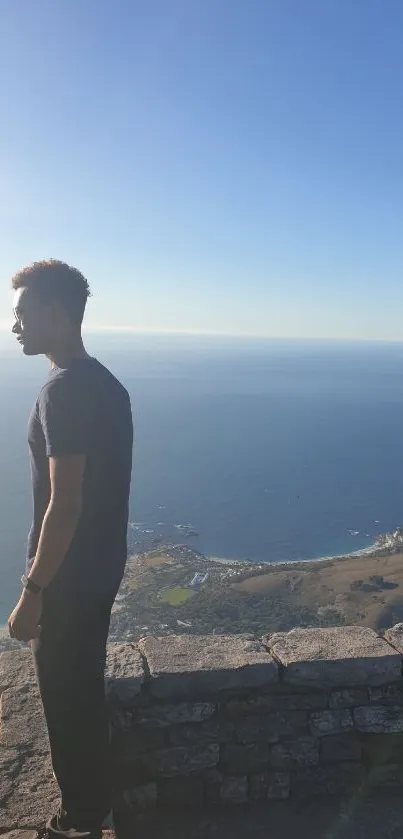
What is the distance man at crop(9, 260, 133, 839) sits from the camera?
96.1 inches

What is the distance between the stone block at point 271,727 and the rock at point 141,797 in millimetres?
547

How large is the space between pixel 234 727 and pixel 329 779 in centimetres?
72

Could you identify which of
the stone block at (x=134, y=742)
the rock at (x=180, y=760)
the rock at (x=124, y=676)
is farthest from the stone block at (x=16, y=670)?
the rock at (x=180, y=760)

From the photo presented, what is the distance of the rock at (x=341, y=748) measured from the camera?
3539mm

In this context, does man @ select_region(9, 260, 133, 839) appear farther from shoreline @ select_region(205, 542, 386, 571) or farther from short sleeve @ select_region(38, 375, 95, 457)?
shoreline @ select_region(205, 542, 386, 571)

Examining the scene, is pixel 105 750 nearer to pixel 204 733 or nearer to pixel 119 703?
pixel 119 703

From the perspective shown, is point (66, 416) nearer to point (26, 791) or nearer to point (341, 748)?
point (26, 791)

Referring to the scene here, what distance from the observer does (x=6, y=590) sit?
1902 inches

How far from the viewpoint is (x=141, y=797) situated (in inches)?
131

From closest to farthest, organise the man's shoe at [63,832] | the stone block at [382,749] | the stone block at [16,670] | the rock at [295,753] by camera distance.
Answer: the man's shoe at [63,832] → the rock at [295,753] → the stone block at [382,749] → the stone block at [16,670]

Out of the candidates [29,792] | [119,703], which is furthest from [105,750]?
[29,792]

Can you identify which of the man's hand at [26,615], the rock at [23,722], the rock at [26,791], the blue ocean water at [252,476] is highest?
the man's hand at [26,615]

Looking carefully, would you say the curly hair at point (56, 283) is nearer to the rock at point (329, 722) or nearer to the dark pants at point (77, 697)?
the dark pants at point (77, 697)

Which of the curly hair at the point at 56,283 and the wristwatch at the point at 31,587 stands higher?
the curly hair at the point at 56,283
